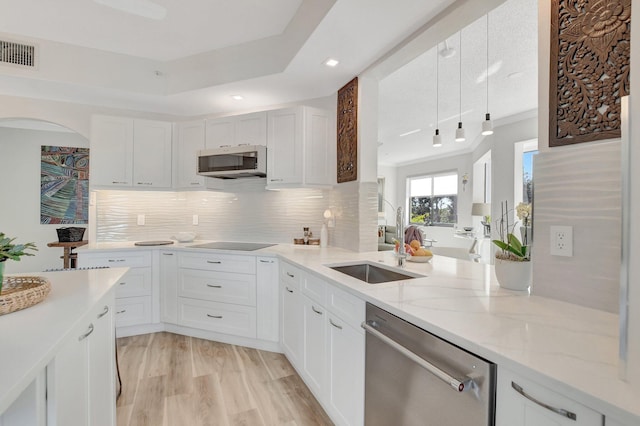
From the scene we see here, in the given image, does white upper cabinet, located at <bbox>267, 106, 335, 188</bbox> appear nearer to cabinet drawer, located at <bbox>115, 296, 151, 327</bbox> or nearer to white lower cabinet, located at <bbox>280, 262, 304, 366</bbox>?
white lower cabinet, located at <bbox>280, 262, 304, 366</bbox>

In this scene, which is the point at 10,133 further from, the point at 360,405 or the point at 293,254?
the point at 360,405

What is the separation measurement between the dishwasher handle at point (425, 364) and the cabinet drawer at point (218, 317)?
1679mm


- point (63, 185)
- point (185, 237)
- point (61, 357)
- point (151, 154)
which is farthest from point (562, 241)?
point (63, 185)

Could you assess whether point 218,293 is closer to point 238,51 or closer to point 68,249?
point 238,51

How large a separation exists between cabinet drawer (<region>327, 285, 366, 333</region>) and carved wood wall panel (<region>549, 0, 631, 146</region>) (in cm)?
110

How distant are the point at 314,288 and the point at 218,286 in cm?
132

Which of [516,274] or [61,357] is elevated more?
[516,274]

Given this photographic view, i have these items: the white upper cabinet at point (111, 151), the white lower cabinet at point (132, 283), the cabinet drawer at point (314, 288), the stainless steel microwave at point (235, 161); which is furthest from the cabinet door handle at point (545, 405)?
the white upper cabinet at point (111, 151)

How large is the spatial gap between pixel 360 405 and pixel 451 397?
62cm

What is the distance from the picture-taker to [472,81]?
136 inches

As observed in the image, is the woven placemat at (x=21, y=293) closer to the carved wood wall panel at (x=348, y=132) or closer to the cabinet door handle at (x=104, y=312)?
the cabinet door handle at (x=104, y=312)

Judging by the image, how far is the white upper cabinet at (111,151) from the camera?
310cm

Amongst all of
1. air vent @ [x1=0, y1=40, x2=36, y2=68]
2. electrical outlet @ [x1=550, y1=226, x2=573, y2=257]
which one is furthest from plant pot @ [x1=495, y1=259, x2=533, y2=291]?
air vent @ [x1=0, y1=40, x2=36, y2=68]

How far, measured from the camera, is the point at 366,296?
131 cm
